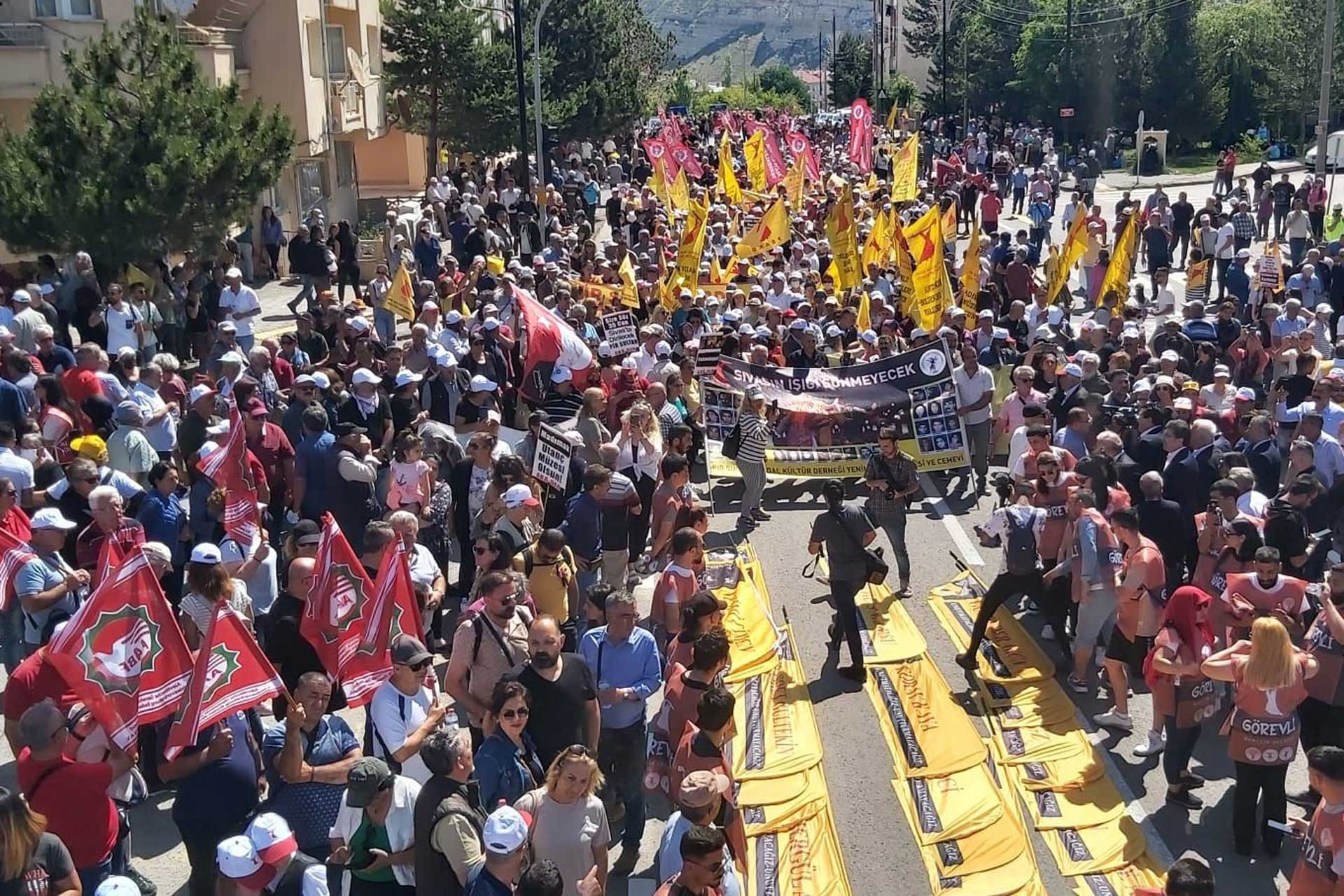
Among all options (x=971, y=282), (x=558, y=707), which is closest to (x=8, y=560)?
(x=558, y=707)

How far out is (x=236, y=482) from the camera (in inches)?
387

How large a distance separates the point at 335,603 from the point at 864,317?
11.7 metres

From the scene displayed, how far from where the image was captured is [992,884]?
7625mm

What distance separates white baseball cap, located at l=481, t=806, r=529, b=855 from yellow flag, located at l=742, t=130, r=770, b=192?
27.9 m

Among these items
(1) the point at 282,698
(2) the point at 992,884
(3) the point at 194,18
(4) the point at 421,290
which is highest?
(3) the point at 194,18

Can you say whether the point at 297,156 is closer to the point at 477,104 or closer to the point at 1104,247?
the point at 477,104

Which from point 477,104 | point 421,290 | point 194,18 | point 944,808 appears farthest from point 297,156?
point 944,808

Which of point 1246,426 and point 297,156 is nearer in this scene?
point 1246,426

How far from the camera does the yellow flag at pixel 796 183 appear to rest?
2938cm

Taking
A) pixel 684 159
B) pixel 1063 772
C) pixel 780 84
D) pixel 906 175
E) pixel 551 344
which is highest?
pixel 780 84

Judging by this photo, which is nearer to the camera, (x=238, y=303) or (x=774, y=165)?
(x=238, y=303)

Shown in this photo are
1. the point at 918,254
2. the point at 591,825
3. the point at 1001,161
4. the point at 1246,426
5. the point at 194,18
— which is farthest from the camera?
the point at 1001,161

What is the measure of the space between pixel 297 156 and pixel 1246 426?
75.5 ft

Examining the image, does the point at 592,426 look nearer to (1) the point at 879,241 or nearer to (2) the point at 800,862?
(2) the point at 800,862
